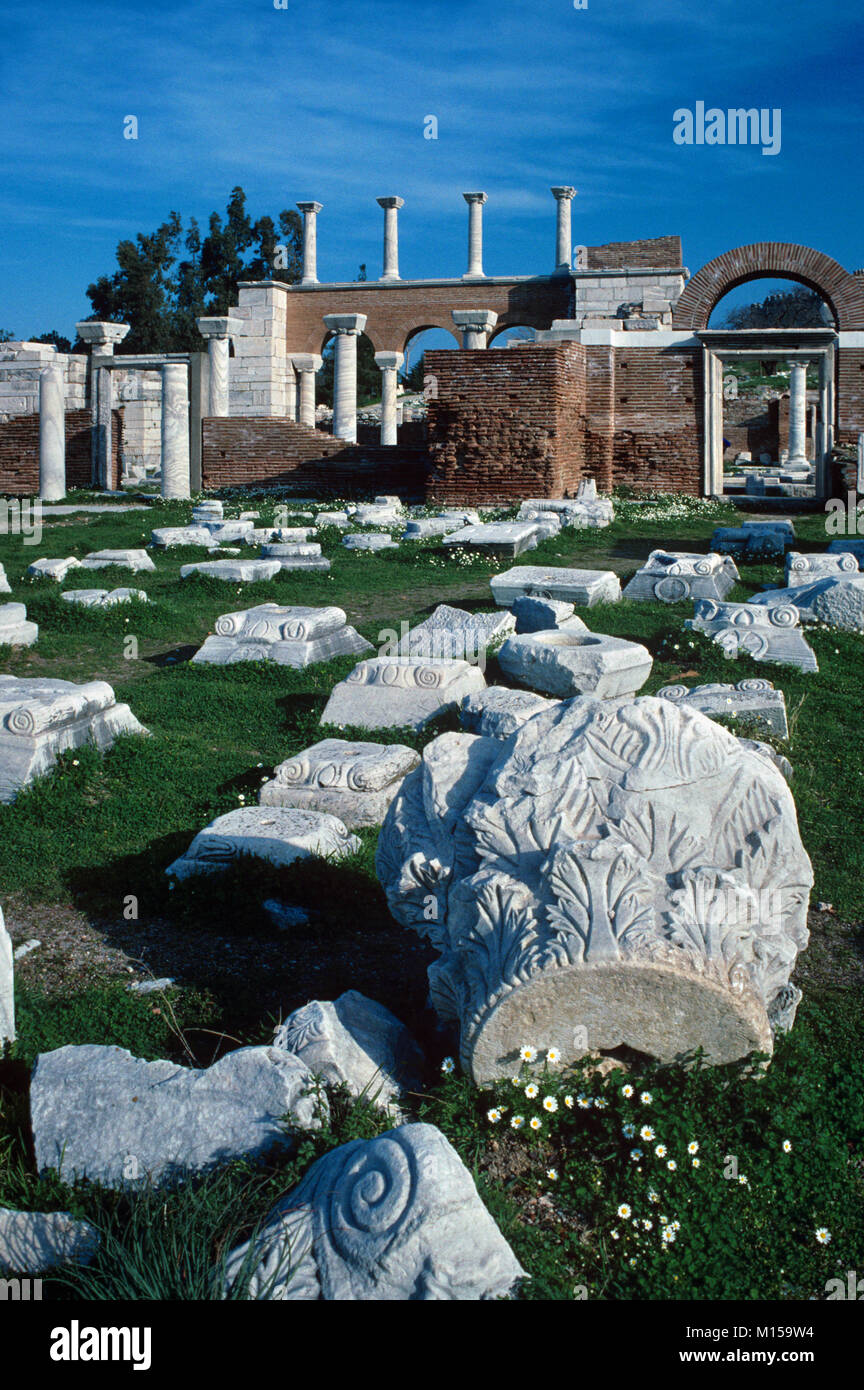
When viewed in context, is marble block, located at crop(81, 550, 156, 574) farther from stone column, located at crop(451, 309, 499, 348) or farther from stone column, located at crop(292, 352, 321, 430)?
stone column, located at crop(292, 352, 321, 430)

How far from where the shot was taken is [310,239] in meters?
31.4

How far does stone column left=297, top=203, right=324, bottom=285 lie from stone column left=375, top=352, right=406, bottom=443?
6468 millimetres

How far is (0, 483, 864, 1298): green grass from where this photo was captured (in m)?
2.80

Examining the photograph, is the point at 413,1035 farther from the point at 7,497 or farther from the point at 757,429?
the point at 757,429

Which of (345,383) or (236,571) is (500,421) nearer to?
(236,571)

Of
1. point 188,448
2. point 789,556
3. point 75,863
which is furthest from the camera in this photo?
point 188,448

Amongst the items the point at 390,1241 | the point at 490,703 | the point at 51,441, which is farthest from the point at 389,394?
the point at 390,1241

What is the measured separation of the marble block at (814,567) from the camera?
35.1ft

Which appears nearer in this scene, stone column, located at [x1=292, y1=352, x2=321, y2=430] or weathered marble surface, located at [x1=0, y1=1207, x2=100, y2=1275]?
weathered marble surface, located at [x1=0, y1=1207, x2=100, y2=1275]

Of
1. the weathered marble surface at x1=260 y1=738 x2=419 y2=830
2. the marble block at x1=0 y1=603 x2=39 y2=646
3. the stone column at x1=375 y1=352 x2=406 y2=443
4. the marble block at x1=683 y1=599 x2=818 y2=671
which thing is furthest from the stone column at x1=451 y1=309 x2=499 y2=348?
the weathered marble surface at x1=260 y1=738 x2=419 y2=830

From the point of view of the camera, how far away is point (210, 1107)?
3123 mm

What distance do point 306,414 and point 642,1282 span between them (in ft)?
94.3
